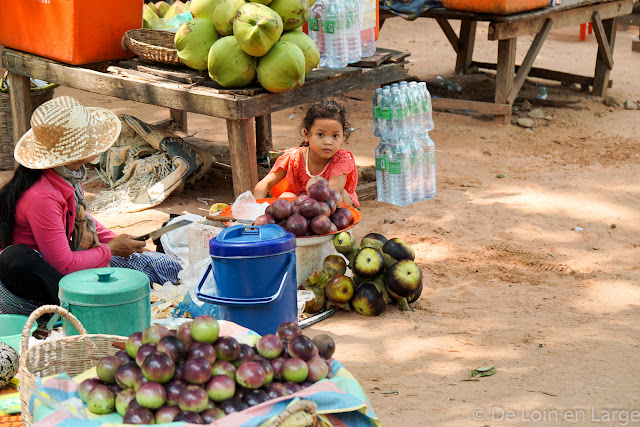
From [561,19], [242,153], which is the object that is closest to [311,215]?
[242,153]

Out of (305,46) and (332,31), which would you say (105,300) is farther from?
(332,31)

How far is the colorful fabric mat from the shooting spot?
2.14 metres

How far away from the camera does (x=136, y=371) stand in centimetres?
227

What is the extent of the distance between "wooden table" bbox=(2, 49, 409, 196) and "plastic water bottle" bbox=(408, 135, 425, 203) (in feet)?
1.87

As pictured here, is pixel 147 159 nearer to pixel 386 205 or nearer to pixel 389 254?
pixel 386 205

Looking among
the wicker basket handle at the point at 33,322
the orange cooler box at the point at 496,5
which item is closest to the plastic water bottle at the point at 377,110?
the orange cooler box at the point at 496,5

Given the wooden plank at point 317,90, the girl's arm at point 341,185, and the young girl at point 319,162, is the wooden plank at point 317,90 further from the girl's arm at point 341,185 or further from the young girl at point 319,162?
the girl's arm at point 341,185

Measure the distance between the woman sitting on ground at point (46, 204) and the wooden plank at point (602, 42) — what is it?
6.73 metres

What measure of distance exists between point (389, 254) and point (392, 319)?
37cm

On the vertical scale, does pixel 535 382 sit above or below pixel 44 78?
below

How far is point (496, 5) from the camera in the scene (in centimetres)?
742

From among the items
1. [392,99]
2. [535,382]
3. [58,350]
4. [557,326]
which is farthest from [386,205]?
[58,350]

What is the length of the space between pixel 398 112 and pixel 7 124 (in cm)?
366

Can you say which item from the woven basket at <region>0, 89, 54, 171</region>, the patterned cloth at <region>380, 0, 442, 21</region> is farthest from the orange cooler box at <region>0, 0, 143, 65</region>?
the patterned cloth at <region>380, 0, 442, 21</region>
